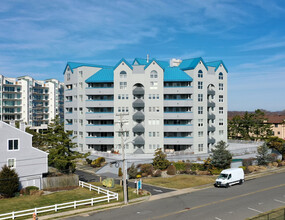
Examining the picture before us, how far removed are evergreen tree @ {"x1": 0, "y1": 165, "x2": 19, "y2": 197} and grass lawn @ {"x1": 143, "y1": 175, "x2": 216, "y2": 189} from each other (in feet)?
60.2

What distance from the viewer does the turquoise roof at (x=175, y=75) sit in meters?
65.4

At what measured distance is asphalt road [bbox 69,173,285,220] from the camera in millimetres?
28203

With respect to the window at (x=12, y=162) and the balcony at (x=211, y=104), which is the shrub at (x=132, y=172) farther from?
the balcony at (x=211, y=104)

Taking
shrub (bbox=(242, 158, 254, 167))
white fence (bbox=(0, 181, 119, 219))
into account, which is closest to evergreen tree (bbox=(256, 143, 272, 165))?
shrub (bbox=(242, 158, 254, 167))

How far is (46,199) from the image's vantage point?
3497 centimetres

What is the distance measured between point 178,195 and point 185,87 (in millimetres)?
33278

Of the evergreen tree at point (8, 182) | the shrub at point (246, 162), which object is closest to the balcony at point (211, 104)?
the shrub at point (246, 162)

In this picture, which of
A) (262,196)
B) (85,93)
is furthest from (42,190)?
(85,93)

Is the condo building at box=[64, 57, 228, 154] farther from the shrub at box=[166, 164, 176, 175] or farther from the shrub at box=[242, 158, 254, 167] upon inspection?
the shrub at box=[166, 164, 176, 175]

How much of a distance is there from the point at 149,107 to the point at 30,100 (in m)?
68.3

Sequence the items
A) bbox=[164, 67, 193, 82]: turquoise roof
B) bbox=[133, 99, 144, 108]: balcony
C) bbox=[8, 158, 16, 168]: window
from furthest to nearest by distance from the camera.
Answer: bbox=[164, 67, 193, 82]: turquoise roof, bbox=[133, 99, 144, 108]: balcony, bbox=[8, 158, 16, 168]: window

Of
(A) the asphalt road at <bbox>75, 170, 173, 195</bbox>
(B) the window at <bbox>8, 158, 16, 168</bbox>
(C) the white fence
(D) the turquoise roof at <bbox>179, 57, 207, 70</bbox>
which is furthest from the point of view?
(D) the turquoise roof at <bbox>179, 57, 207, 70</bbox>

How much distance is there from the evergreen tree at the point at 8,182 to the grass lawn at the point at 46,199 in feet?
3.28

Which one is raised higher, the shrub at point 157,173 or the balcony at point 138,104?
the balcony at point 138,104
